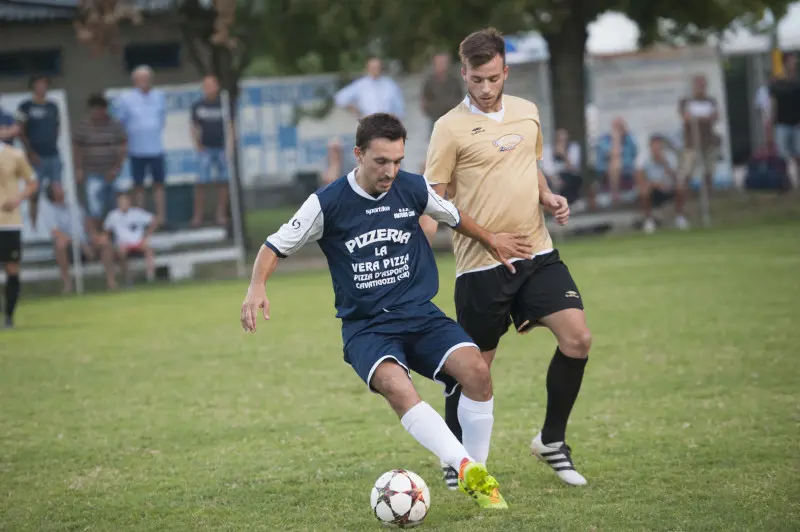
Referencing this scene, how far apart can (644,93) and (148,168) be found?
8762 millimetres

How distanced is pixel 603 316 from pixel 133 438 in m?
5.98

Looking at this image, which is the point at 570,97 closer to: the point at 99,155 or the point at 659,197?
the point at 659,197

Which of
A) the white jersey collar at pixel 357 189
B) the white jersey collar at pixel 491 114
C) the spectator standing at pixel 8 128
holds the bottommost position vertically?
the white jersey collar at pixel 357 189

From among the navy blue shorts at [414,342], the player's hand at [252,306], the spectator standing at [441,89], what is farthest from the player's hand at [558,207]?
the spectator standing at [441,89]

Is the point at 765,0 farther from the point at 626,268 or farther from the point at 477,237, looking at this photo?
the point at 477,237

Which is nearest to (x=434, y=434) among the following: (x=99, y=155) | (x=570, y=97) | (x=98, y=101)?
(x=99, y=155)

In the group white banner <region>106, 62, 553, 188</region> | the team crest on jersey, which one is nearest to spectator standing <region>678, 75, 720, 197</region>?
white banner <region>106, 62, 553, 188</region>

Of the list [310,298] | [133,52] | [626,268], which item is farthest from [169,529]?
[133,52]

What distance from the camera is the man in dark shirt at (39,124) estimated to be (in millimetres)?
18078

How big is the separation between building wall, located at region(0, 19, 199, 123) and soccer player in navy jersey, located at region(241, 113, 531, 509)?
20.4m

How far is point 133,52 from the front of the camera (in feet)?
86.6

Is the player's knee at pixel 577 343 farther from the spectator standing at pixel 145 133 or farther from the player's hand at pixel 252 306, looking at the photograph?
the spectator standing at pixel 145 133

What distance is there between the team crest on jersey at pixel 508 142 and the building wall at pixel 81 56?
20.0 m

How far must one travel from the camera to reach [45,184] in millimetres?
18312
